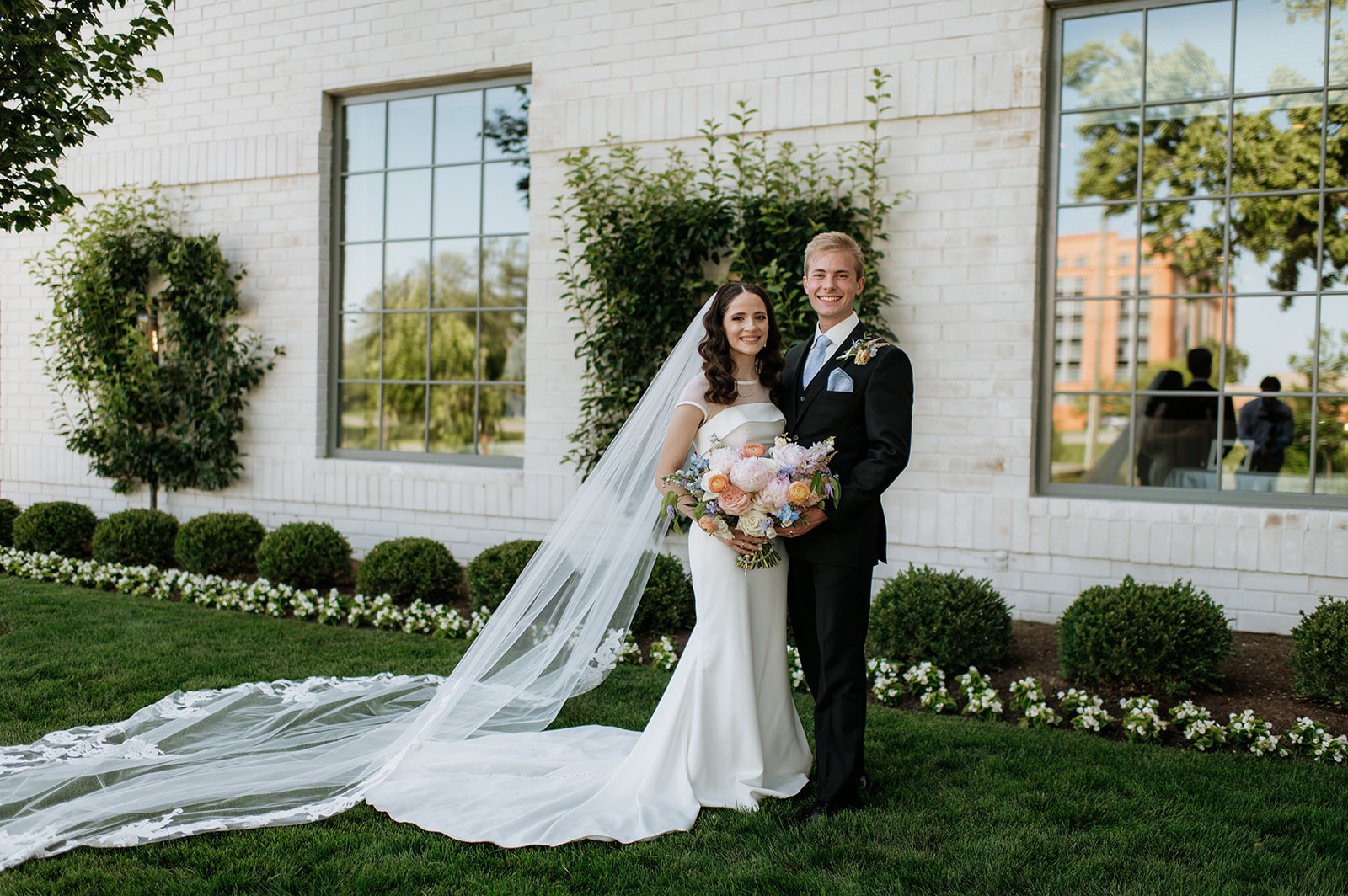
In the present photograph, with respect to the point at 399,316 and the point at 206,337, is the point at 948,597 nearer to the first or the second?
the point at 399,316

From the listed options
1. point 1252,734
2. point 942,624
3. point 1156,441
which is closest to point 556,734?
point 942,624

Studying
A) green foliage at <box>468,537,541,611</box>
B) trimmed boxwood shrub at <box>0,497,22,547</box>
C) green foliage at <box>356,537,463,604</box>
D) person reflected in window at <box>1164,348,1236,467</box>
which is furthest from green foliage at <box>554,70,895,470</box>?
Result: trimmed boxwood shrub at <box>0,497,22,547</box>

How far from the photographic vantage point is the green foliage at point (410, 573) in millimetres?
6266

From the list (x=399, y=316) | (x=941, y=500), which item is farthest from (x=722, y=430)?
(x=399, y=316)

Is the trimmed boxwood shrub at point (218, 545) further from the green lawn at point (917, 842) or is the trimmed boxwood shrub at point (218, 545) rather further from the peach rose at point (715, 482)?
the peach rose at point (715, 482)

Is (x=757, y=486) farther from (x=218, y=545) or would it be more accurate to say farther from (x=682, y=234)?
(x=218, y=545)

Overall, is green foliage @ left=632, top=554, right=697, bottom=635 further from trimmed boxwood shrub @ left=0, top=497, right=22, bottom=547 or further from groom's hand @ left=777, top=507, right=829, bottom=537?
trimmed boxwood shrub @ left=0, top=497, right=22, bottom=547

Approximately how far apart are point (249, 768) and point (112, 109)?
739 centimetres

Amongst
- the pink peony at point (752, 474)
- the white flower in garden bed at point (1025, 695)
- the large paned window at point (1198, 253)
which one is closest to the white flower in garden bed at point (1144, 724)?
the white flower in garden bed at point (1025, 695)

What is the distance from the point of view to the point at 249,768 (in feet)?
11.7

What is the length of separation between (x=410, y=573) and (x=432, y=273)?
2662 millimetres

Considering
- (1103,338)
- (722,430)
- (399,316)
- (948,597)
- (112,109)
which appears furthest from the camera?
(112,109)

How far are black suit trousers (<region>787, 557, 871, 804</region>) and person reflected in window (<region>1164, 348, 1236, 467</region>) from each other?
12.2 feet

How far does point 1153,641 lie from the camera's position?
446cm
